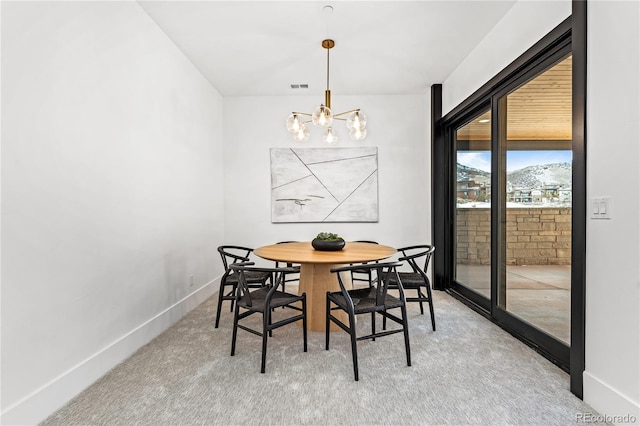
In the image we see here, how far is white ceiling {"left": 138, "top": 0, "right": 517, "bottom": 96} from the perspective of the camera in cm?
269

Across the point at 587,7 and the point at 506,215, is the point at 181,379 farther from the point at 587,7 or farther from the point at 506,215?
the point at 587,7

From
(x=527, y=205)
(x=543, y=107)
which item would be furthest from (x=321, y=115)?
(x=527, y=205)

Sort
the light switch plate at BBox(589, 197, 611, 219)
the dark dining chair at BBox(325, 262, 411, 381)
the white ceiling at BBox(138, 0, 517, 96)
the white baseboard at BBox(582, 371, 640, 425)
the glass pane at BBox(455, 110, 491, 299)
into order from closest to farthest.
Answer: the white baseboard at BBox(582, 371, 640, 425), the light switch plate at BBox(589, 197, 611, 219), the dark dining chair at BBox(325, 262, 411, 381), the white ceiling at BBox(138, 0, 517, 96), the glass pane at BBox(455, 110, 491, 299)

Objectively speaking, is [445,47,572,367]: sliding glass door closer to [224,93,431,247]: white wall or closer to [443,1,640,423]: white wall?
[443,1,640,423]: white wall

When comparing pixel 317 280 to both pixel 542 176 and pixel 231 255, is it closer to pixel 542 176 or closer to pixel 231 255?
pixel 231 255

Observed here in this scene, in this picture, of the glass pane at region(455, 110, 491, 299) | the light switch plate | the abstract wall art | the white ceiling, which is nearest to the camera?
the light switch plate

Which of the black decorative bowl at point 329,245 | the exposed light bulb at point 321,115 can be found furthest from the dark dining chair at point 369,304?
the exposed light bulb at point 321,115

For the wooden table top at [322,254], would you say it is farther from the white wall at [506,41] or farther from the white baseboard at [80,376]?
the white wall at [506,41]

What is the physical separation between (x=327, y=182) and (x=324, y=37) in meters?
2.08

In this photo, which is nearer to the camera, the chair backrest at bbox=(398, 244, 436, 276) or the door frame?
the door frame

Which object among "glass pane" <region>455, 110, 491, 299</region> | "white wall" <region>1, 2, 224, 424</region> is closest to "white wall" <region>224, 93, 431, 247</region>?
"glass pane" <region>455, 110, 491, 299</region>

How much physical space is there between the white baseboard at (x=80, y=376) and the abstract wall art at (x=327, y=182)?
226 centimetres

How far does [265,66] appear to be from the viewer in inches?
149

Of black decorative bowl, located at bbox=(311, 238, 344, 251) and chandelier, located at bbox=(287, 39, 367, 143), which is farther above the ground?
chandelier, located at bbox=(287, 39, 367, 143)
